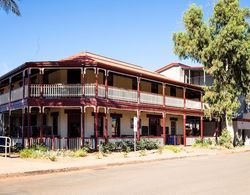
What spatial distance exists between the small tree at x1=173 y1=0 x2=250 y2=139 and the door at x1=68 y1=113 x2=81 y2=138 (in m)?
13.5

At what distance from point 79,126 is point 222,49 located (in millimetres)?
15030

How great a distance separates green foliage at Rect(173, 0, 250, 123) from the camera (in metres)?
35.1

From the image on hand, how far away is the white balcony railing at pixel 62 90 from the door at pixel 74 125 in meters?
2.92

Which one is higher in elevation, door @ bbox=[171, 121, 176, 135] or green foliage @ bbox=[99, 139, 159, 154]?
door @ bbox=[171, 121, 176, 135]

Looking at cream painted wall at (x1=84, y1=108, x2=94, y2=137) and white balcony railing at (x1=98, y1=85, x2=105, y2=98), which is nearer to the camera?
white balcony railing at (x1=98, y1=85, x2=105, y2=98)

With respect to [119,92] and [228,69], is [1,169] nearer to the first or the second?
[119,92]

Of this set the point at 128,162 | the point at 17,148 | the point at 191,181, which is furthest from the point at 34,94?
the point at 191,181

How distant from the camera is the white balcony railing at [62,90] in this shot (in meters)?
26.5

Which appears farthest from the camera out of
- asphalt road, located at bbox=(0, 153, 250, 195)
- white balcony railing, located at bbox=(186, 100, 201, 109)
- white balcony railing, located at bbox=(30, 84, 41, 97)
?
white balcony railing, located at bbox=(186, 100, 201, 109)

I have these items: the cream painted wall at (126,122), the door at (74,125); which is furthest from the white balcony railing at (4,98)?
the cream painted wall at (126,122)

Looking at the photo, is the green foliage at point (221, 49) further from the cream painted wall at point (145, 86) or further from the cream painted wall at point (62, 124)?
the cream painted wall at point (62, 124)

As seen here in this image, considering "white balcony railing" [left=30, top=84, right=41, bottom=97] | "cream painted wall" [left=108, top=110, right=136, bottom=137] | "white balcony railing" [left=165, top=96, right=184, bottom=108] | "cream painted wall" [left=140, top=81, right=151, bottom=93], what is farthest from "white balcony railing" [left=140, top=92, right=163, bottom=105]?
"white balcony railing" [left=30, top=84, right=41, bottom=97]

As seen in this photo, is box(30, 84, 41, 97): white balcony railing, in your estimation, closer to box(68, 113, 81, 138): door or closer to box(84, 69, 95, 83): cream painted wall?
box(68, 113, 81, 138): door

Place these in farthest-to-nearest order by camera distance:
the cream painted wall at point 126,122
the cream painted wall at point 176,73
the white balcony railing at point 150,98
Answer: the cream painted wall at point 176,73
the cream painted wall at point 126,122
the white balcony railing at point 150,98
